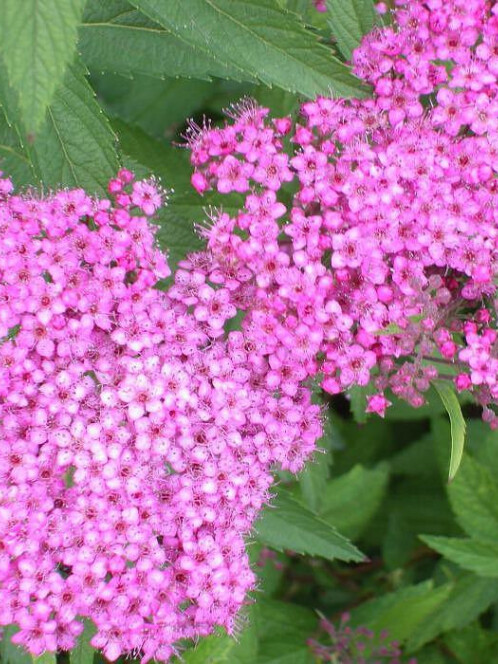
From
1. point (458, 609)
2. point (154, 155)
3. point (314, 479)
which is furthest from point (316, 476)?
point (154, 155)

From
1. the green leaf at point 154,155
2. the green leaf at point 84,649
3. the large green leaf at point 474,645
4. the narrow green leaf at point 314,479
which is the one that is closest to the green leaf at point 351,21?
the green leaf at point 154,155

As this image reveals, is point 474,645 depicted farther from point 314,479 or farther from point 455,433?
point 455,433

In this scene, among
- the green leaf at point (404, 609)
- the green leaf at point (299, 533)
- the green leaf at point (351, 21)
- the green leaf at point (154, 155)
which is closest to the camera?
the green leaf at point (351, 21)

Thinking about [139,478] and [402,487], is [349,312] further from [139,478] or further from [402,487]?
[402,487]

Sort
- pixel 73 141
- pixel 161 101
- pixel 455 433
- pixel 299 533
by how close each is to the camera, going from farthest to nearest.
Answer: pixel 161 101, pixel 299 533, pixel 73 141, pixel 455 433

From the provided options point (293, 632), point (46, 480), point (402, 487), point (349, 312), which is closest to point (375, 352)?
point (349, 312)

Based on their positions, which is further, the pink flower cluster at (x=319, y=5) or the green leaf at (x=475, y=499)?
the green leaf at (x=475, y=499)

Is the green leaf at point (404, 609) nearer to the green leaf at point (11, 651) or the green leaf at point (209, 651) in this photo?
the green leaf at point (209, 651)
